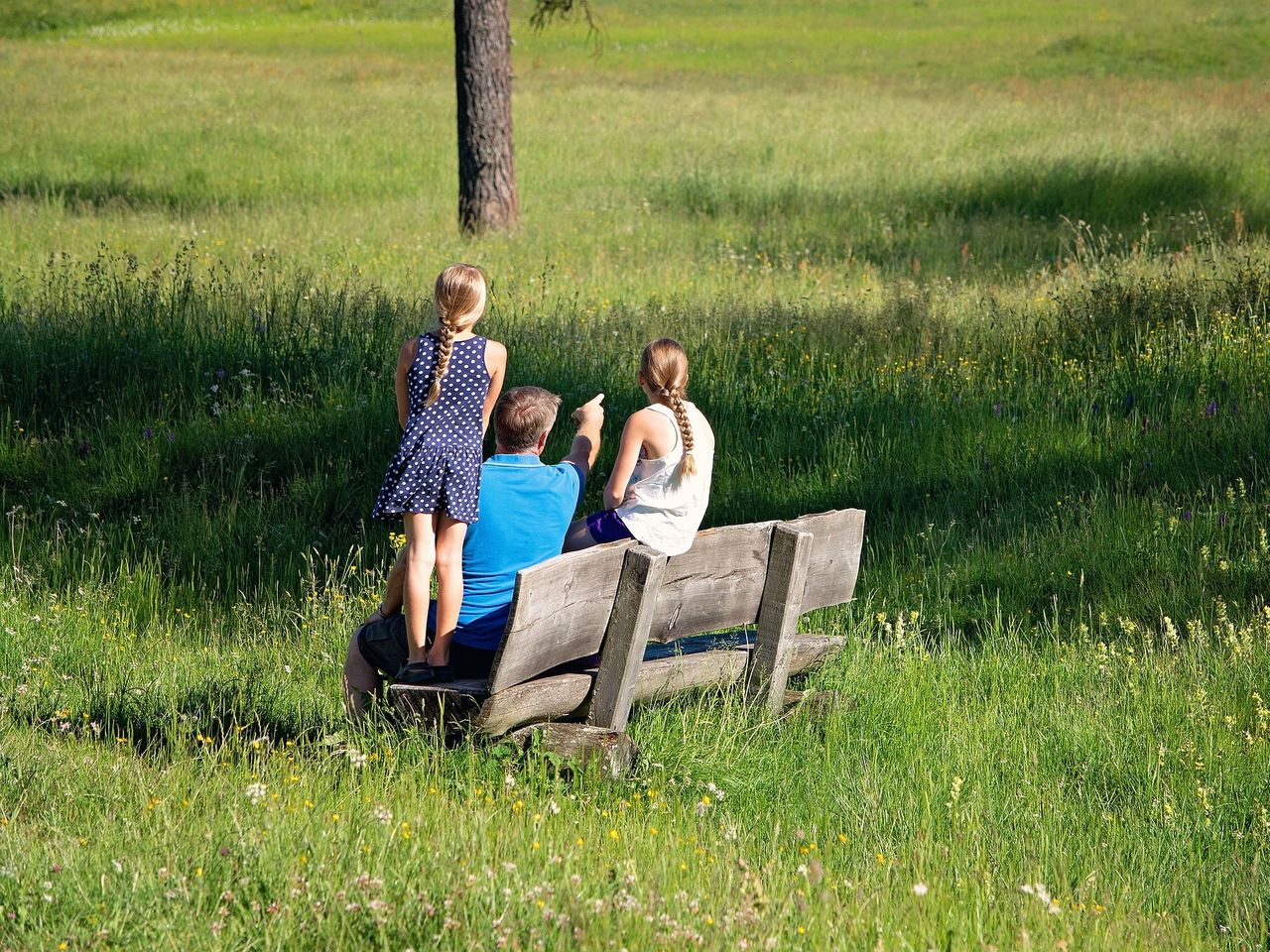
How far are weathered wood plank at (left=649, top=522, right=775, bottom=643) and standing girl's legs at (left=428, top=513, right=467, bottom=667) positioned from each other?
59 cm

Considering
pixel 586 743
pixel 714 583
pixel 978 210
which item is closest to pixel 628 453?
pixel 714 583

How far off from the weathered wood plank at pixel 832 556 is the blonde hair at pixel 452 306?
1223 millimetres

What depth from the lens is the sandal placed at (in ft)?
11.7

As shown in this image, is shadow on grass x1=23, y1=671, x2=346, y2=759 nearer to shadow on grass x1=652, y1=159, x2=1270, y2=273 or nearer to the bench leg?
the bench leg

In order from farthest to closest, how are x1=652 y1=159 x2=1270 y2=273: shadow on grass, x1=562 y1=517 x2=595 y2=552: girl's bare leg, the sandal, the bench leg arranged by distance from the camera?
x1=652 y1=159 x2=1270 y2=273: shadow on grass → x1=562 y1=517 x2=595 y2=552: girl's bare leg → the sandal → the bench leg

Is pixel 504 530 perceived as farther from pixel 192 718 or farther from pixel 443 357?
pixel 192 718

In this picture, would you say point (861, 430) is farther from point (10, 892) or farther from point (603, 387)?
point (10, 892)

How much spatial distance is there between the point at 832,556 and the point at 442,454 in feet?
4.31

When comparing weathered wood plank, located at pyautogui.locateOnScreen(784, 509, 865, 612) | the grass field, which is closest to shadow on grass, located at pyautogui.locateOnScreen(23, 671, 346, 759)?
the grass field

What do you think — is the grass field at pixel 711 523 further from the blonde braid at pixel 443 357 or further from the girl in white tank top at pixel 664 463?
the blonde braid at pixel 443 357

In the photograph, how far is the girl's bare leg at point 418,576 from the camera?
3699mm

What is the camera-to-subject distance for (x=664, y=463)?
13.5ft

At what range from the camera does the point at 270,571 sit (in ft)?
18.6

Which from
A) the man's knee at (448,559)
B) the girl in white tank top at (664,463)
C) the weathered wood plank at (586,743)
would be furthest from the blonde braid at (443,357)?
the weathered wood plank at (586,743)
